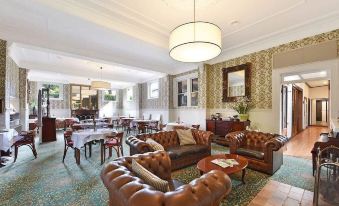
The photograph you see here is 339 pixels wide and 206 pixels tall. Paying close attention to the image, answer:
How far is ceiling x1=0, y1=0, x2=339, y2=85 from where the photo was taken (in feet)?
11.3

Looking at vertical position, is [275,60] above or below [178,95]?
above

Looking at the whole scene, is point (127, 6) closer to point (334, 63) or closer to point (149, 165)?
point (149, 165)

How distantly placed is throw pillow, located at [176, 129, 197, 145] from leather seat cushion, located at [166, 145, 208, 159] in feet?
0.68

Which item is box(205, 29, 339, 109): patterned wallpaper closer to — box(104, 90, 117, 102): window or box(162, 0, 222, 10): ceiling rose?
box(162, 0, 222, 10): ceiling rose

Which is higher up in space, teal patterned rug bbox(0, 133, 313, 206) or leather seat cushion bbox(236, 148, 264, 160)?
leather seat cushion bbox(236, 148, 264, 160)

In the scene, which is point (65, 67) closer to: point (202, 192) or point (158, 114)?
point (158, 114)

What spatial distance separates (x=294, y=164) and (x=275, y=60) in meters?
2.88

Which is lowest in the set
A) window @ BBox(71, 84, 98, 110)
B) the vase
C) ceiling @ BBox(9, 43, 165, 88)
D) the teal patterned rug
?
the teal patterned rug

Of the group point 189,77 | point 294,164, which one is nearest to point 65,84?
point 189,77

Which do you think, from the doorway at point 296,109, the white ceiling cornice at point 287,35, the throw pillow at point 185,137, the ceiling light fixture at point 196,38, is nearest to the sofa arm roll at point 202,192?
the ceiling light fixture at point 196,38

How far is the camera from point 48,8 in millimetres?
3193

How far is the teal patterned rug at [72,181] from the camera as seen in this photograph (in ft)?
8.62

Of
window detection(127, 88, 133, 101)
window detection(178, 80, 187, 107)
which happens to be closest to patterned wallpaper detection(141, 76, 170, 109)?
window detection(178, 80, 187, 107)

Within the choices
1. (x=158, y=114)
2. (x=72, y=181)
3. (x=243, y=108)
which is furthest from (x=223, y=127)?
(x=72, y=181)
